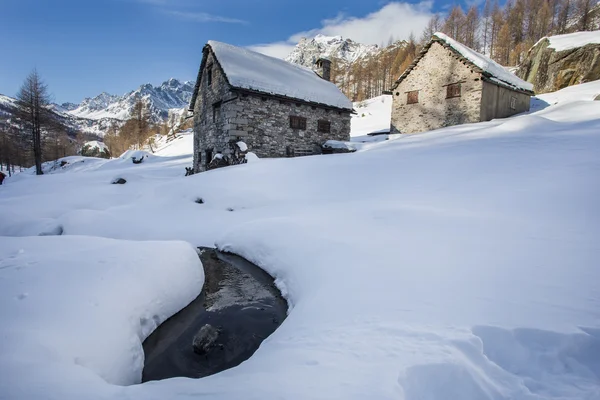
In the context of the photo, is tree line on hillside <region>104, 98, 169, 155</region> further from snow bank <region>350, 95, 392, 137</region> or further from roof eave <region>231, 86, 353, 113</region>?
roof eave <region>231, 86, 353, 113</region>

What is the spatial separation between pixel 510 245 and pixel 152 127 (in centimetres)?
6159

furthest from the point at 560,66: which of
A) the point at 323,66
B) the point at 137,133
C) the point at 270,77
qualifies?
the point at 137,133

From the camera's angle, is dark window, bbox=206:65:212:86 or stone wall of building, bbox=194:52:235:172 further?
dark window, bbox=206:65:212:86

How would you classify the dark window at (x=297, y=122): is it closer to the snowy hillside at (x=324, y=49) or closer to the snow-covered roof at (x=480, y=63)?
the snow-covered roof at (x=480, y=63)

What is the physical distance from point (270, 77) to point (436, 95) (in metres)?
10.6

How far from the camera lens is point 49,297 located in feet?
9.87

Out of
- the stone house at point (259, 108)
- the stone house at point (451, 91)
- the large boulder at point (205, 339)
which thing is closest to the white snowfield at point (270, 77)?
the stone house at point (259, 108)

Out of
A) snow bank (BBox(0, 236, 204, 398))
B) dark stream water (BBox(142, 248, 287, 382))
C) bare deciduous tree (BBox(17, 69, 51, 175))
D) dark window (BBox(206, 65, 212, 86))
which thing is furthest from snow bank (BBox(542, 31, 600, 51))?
bare deciduous tree (BBox(17, 69, 51, 175))

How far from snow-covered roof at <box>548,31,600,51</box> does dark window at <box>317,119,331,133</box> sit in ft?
71.5

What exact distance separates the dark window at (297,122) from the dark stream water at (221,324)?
37.5 feet

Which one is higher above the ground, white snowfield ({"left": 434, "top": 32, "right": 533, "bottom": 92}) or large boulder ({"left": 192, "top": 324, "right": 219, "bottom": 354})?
white snowfield ({"left": 434, "top": 32, "right": 533, "bottom": 92})

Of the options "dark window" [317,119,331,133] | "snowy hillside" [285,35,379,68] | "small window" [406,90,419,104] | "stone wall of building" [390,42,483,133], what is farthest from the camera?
"snowy hillside" [285,35,379,68]

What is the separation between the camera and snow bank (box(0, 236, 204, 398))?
223 cm

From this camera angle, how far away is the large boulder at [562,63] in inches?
863
